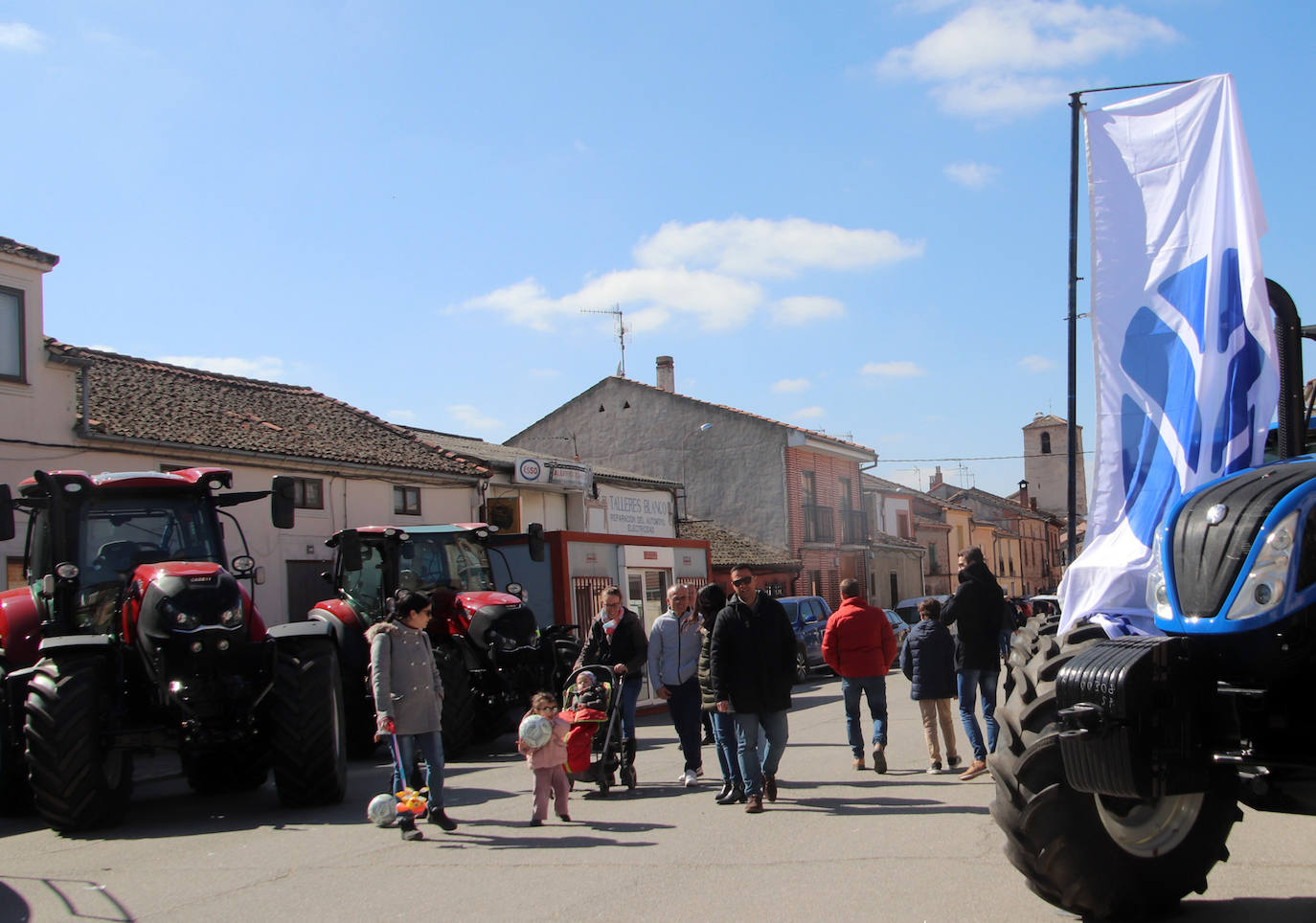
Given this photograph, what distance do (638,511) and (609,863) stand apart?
2549 cm

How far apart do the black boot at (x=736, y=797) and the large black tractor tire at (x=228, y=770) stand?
4.17 metres

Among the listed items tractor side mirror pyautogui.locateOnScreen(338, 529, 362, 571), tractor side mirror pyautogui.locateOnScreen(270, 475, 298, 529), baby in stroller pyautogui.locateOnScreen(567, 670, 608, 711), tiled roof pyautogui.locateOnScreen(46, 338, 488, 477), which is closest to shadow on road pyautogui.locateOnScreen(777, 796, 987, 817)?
baby in stroller pyautogui.locateOnScreen(567, 670, 608, 711)

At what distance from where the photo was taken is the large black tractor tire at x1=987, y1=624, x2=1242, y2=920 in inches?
192

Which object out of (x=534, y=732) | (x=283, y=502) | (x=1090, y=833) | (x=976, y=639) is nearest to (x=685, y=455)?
(x=976, y=639)

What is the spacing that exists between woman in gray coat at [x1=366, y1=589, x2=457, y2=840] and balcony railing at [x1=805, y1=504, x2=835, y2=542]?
1265 inches

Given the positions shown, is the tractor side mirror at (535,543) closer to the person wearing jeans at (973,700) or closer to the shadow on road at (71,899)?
the person wearing jeans at (973,700)

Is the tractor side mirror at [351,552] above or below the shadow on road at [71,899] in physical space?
above

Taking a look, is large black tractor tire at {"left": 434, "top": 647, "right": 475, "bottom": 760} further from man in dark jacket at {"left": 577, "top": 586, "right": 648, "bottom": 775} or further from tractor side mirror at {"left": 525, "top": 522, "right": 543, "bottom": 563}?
tractor side mirror at {"left": 525, "top": 522, "right": 543, "bottom": 563}

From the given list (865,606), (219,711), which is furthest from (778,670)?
(219,711)

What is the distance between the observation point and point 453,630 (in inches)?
546

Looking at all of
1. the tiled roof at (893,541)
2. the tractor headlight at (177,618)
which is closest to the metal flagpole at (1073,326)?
the tractor headlight at (177,618)

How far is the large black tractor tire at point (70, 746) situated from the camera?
8.59 m

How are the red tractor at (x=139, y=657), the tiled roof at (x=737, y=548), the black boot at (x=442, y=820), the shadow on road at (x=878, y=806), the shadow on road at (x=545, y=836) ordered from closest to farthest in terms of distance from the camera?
1. the shadow on road at (x=545, y=836)
2. the black boot at (x=442, y=820)
3. the shadow on road at (x=878, y=806)
4. the red tractor at (x=139, y=657)
5. the tiled roof at (x=737, y=548)

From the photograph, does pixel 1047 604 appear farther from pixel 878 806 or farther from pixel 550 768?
pixel 550 768
